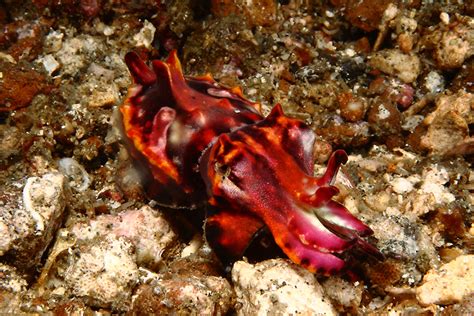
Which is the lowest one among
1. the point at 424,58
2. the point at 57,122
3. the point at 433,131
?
the point at 57,122

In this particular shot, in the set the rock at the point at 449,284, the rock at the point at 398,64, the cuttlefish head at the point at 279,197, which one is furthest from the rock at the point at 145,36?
the rock at the point at 449,284

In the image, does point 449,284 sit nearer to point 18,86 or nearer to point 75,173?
point 75,173

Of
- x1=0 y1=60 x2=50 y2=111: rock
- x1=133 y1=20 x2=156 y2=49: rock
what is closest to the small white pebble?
x1=133 y1=20 x2=156 y2=49: rock

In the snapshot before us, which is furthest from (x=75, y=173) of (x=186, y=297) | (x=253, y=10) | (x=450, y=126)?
(x=450, y=126)

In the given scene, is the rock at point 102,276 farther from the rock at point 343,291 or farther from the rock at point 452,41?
the rock at point 452,41

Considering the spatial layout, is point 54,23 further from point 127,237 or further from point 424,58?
point 424,58

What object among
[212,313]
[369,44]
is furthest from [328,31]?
[212,313]
